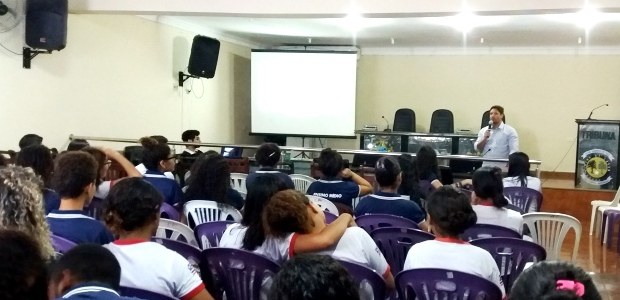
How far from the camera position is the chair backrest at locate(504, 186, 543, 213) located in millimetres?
5004

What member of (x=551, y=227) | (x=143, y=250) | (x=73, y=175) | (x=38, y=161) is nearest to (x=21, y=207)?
(x=143, y=250)

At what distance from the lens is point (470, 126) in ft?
38.2

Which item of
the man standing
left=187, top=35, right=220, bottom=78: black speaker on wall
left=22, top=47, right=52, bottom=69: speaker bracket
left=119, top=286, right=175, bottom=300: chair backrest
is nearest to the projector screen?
left=187, top=35, right=220, bottom=78: black speaker on wall

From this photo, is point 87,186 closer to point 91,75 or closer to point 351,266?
point 351,266

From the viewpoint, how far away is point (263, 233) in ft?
8.82

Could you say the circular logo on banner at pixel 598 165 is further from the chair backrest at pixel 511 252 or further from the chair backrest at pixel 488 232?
the chair backrest at pixel 511 252

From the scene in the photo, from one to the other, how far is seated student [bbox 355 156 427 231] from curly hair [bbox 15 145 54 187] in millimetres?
1815

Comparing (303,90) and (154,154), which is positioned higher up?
(303,90)

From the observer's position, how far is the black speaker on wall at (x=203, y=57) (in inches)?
354

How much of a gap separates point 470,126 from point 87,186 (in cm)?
974

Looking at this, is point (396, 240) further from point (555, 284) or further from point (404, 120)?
point (404, 120)

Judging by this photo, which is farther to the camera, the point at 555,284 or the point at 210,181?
the point at 210,181

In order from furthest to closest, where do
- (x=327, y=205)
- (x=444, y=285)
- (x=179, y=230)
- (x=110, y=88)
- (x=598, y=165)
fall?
(x=598, y=165)
(x=110, y=88)
(x=327, y=205)
(x=179, y=230)
(x=444, y=285)

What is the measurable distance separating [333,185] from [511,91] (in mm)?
7885
